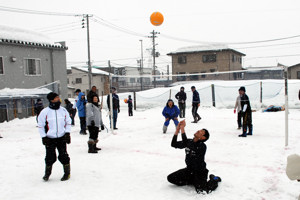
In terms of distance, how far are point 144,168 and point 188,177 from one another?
5.30 ft

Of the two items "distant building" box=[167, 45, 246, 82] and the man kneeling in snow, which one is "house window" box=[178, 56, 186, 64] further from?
the man kneeling in snow

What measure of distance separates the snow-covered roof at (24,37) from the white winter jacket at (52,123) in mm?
15046

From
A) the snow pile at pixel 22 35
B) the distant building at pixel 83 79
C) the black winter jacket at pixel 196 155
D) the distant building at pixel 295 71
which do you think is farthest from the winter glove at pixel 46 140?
the distant building at pixel 83 79

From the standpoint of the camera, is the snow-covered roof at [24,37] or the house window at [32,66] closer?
the snow-covered roof at [24,37]

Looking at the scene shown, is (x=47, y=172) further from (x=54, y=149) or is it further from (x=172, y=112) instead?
(x=172, y=112)

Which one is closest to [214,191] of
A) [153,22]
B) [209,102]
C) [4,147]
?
[4,147]

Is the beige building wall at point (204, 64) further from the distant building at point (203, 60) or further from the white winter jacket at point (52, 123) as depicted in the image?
the white winter jacket at point (52, 123)

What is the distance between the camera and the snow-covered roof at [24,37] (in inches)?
731

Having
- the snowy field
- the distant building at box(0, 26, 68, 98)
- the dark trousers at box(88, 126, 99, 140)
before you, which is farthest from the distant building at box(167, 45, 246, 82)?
the dark trousers at box(88, 126, 99, 140)

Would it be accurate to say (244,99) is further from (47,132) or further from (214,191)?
(47,132)

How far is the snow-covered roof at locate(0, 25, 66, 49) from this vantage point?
18578 mm

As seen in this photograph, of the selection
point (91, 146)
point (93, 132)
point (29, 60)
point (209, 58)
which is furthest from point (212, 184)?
point (209, 58)

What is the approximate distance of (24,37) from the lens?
785 inches

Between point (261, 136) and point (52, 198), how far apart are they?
25.1ft
